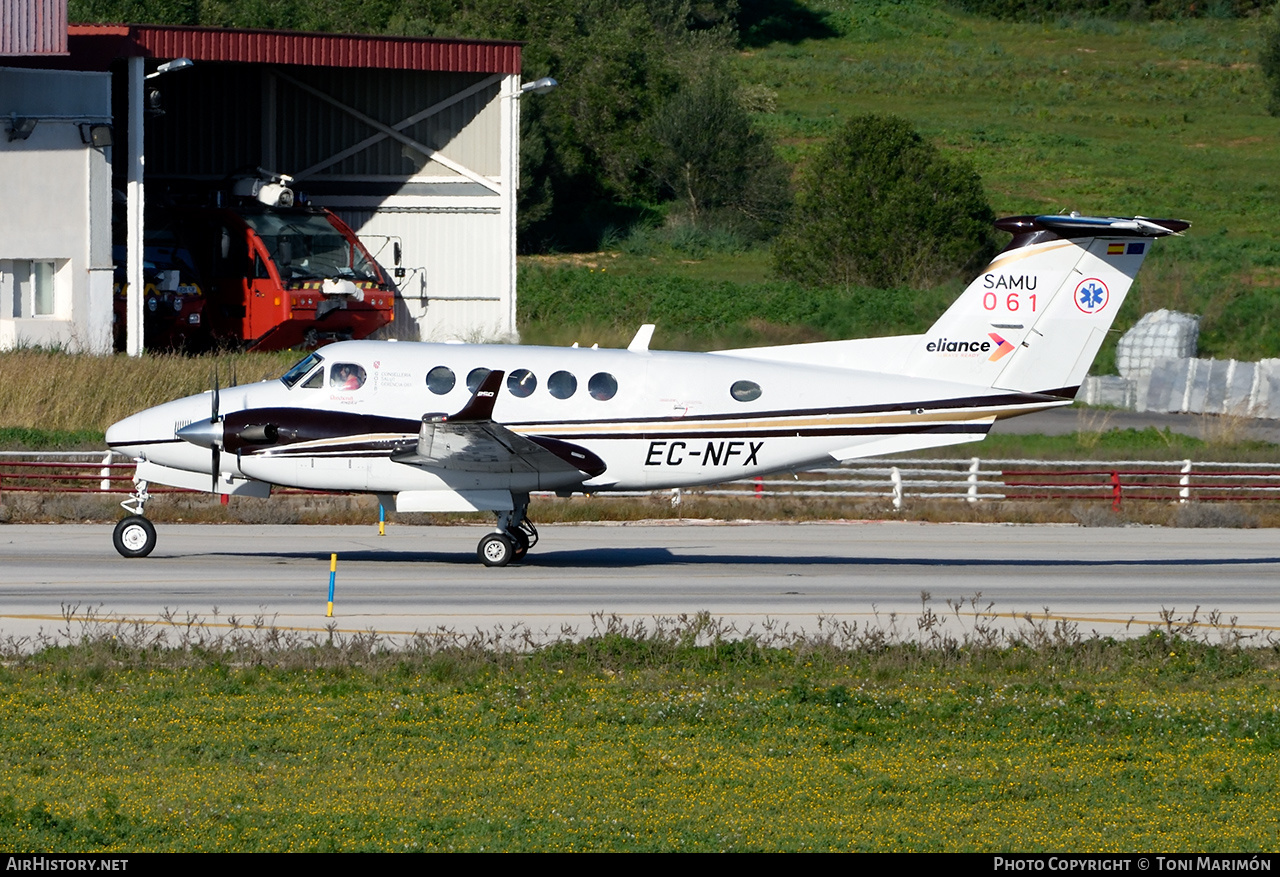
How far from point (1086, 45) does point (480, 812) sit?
110687 mm

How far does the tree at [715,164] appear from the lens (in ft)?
247

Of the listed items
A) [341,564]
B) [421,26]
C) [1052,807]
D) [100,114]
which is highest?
[421,26]

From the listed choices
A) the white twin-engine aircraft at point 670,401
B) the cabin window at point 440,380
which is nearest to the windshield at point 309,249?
the white twin-engine aircraft at point 670,401

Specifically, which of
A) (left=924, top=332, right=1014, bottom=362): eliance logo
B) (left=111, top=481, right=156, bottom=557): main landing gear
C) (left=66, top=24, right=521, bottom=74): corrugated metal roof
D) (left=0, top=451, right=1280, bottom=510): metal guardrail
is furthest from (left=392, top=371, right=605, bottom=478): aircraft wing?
(left=66, top=24, right=521, bottom=74): corrugated metal roof

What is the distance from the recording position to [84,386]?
108ft

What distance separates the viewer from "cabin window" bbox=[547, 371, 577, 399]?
2036 centimetres

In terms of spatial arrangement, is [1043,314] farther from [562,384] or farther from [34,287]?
[34,287]

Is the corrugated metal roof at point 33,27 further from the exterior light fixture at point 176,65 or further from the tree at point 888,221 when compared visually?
the tree at point 888,221

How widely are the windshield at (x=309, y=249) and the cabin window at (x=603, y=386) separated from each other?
1948 cm

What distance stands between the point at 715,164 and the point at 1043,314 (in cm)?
5655

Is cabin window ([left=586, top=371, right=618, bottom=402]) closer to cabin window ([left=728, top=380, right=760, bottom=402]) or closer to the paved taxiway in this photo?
cabin window ([left=728, top=380, right=760, bottom=402])

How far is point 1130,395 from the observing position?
4431 cm

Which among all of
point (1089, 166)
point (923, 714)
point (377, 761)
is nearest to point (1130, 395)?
point (923, 714)
